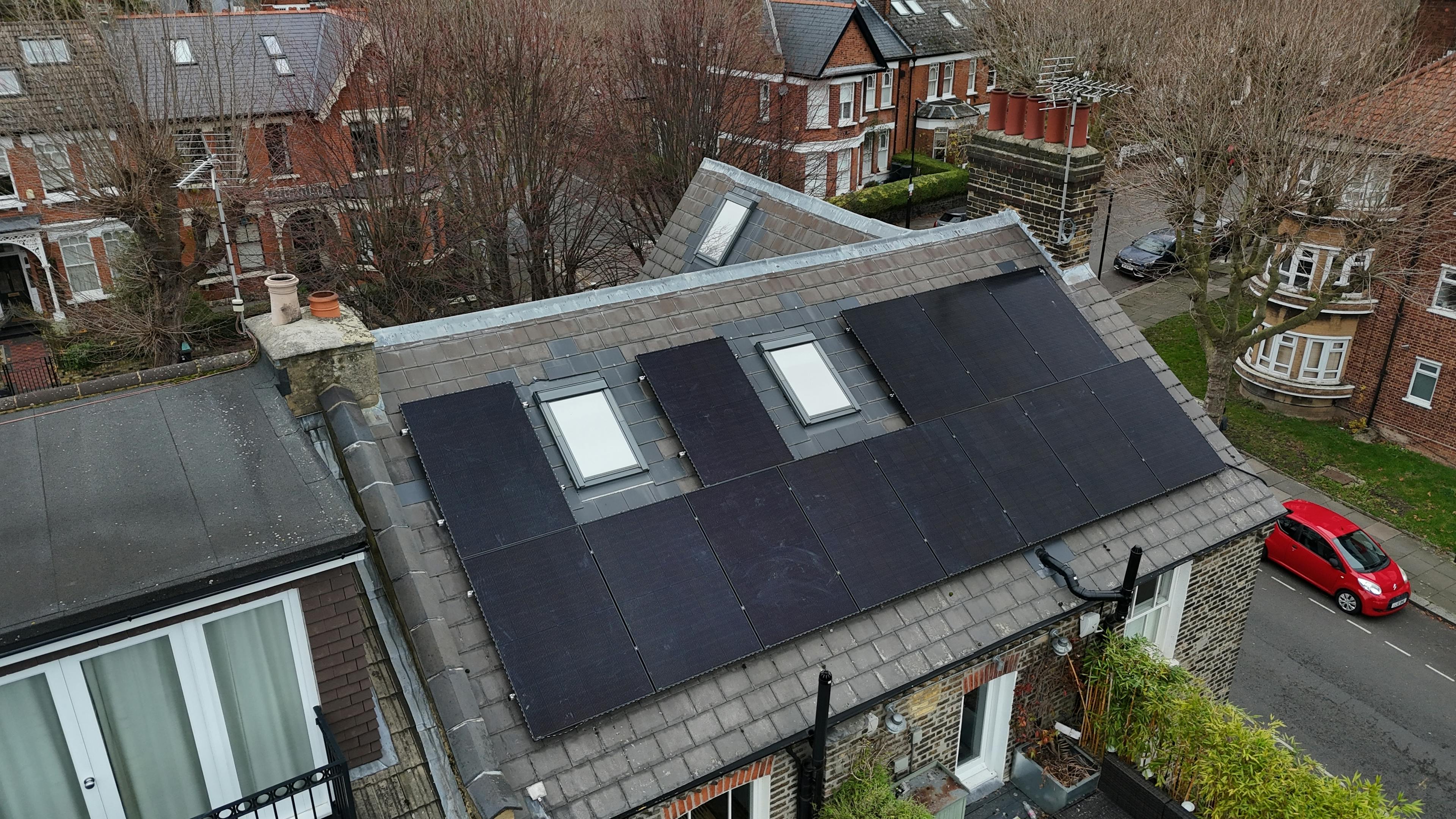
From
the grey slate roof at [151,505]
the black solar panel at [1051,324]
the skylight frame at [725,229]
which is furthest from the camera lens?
the skylight frame at [725,229]

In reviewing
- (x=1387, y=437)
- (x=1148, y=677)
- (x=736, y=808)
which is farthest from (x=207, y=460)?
(x=1387, y=437)

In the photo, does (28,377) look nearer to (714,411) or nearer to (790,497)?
(714,411)

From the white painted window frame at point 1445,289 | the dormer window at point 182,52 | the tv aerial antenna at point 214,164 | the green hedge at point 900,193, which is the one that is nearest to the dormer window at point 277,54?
the dormer window at point 182,52

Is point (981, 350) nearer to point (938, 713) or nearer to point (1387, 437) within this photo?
point (938, 713)

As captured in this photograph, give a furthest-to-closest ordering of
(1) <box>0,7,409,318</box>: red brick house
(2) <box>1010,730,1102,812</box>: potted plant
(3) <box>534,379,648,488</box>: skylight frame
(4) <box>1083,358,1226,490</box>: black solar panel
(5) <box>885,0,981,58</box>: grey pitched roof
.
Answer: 1. (5) <box>885,0,981,58</box>: grey pitched roof
2. (1) <box>0,7,409,318</box>: red brick house
3. (4) <box>1083,358,1226,490</box>: black solar panel
4. (2) <box>1010,730,1102,812</box>: potted plant
5. (3) <box>534,379,648,488</box>: skylight frame

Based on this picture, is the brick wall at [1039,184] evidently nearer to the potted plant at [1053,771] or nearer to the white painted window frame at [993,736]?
the white painted window frame at [993,736]

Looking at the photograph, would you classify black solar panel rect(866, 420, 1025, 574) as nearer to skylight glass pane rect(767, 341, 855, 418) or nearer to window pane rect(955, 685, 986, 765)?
skylight glass pane rect(767, 341, 855, 418)

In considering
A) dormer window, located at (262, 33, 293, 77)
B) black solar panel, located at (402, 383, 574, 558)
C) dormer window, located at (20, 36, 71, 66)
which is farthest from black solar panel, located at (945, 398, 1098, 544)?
dormer window, located at (262, 33, 293, 77)
